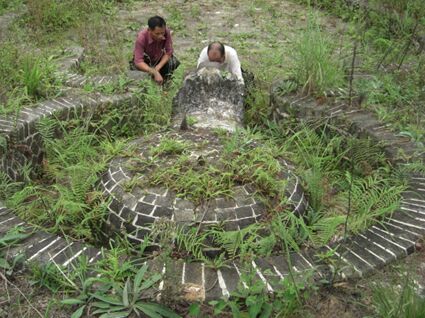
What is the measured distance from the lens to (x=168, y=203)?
2.95 metres

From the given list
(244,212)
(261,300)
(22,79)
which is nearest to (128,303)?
(261,300)

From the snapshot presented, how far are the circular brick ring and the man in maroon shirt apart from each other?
7.72 feet

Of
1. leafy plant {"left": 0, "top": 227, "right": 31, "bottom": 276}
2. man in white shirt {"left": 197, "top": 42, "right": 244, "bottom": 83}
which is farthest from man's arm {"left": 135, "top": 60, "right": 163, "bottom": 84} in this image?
leafy plant {"left": 0, "top": 227, "right": 31, "bottom": 276}

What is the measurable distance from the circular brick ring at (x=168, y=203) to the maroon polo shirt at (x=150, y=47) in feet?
8.49

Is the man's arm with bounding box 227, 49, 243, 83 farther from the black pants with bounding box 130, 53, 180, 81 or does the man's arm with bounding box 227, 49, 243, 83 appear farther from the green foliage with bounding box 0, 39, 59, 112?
the green foliage with bounding box 0, 39, 59, 112

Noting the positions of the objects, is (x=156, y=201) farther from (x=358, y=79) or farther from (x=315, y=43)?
(x=358, y=79)

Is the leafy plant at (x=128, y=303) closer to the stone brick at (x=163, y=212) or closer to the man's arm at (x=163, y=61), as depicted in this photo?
the stone brick at (x=163, y=212)

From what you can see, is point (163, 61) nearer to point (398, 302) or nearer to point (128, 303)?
point (128, 303)

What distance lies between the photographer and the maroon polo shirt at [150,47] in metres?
5.68

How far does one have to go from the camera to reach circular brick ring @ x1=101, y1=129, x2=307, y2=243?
9.46ft

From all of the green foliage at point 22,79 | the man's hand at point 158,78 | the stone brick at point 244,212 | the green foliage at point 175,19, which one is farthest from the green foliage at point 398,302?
the green foliage at point 175,19

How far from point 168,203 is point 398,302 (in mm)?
1337

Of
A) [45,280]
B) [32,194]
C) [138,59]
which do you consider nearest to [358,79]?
[138,59]

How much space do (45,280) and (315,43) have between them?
312cm
